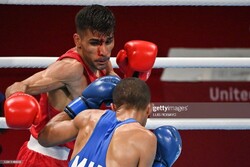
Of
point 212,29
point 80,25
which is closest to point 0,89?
point 212,29

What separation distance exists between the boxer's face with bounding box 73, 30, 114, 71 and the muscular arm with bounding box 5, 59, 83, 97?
0.17 ft

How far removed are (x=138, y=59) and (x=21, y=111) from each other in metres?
Result: 0.46

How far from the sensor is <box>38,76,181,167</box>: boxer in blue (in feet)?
5.42

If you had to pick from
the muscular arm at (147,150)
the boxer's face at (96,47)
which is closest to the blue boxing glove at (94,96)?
the boxer's face at (96,47)

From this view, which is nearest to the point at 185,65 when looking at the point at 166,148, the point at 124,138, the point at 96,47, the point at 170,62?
the point at 170,62

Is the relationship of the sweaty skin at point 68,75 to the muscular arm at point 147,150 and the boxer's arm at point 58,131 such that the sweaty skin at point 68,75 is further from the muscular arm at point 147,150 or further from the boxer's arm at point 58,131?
the muscular arm at point 147,150

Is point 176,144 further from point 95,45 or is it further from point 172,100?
point 172,100

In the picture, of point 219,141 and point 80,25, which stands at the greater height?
point 80,25

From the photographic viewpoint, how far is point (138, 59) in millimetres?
2031

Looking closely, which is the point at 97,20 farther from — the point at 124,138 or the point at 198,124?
the point at 198,124

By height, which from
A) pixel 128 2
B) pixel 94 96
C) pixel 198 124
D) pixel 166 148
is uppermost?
pixel 128 2

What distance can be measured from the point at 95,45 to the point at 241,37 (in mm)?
1954

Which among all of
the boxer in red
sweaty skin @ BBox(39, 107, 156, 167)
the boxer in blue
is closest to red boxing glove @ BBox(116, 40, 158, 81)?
the boxer in red

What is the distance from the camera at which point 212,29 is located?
12.2 feet
